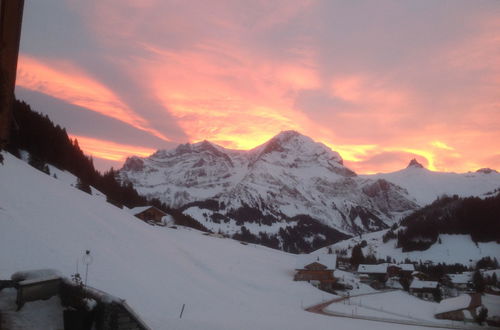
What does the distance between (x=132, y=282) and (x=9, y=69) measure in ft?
67.4

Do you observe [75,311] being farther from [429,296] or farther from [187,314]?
[429,296]

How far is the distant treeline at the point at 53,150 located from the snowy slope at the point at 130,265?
98.6 feet

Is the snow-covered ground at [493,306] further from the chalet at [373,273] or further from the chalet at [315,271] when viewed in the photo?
the chalet at [373,273]

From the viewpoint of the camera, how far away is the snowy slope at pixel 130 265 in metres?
24.5

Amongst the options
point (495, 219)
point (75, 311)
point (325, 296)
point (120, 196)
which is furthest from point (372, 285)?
point (495, 219)

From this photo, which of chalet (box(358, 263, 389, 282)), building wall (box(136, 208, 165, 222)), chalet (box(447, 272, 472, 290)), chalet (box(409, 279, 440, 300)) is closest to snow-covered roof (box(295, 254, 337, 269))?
chalet (box(409, 279, 440, 300))

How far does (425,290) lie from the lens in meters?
91.2

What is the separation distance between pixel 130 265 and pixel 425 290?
77807 mm

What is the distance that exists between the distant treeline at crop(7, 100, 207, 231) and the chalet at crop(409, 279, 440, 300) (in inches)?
2656

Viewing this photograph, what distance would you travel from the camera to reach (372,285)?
108 metres

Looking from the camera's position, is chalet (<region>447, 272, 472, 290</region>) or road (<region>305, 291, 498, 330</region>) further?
chalet (<region>447, 272, 472, 290</region>)

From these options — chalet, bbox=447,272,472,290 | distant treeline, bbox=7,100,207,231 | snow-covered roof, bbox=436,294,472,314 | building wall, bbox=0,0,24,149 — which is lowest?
chalet, bbox=447,272,472,290

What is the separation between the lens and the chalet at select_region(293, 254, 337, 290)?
253ft

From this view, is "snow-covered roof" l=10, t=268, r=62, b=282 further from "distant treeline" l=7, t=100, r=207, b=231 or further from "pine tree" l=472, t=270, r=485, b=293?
"pine tree" l=472, t=270, r=485, b=293
